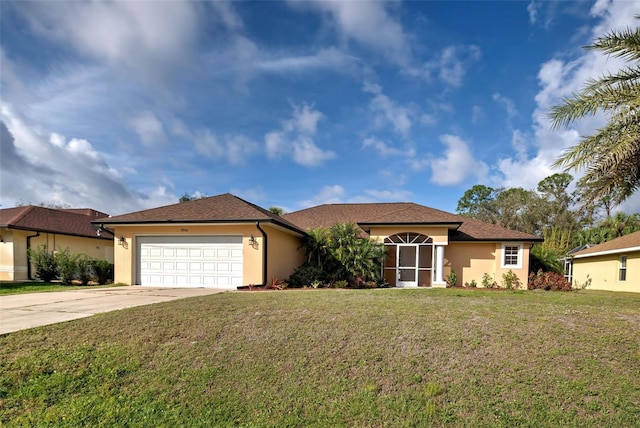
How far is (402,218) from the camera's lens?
16922 millimetres

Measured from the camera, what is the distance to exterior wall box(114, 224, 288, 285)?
13.9 meters

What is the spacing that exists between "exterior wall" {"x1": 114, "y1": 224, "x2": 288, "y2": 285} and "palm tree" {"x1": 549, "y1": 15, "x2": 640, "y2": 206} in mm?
10313

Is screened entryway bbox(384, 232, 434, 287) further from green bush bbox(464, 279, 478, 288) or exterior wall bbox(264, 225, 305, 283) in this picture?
exterior wall bbox(264, 225, 305, 283)

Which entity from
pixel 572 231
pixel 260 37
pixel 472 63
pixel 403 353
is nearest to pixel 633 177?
pixel 472 63

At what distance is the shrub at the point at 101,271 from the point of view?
15.9 metres

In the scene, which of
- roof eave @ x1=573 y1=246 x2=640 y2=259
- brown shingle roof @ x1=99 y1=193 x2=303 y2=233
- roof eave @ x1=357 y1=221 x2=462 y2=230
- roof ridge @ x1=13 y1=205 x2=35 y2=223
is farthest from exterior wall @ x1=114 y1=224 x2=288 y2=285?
roof eave @ x1=573 y1=246 x2=640 y2=259

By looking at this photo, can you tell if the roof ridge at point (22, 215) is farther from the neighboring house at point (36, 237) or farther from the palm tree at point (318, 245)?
the palm tree at point (318, 245)

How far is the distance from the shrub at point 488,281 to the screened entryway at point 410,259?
2.79 meters

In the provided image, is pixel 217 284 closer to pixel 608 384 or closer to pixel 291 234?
pixel 291 234

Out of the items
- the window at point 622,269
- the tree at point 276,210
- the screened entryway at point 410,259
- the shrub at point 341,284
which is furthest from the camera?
the tree at point 276,210

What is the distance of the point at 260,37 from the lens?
12555 millimetres

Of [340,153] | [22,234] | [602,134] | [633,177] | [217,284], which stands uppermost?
[340,153]

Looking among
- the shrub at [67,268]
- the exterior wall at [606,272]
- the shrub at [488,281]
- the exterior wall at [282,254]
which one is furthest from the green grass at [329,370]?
the exterior wall at [606,272]

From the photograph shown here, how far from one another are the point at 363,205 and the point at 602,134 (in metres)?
15.3
